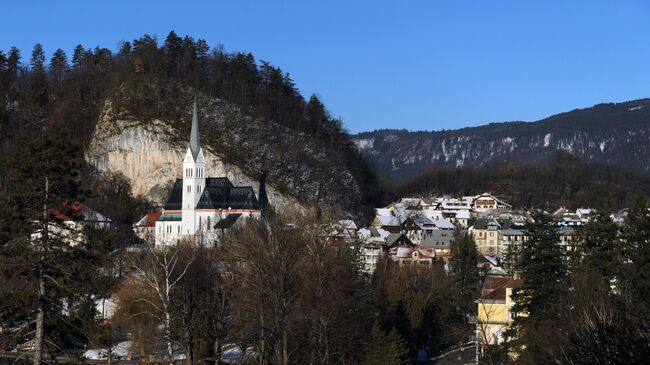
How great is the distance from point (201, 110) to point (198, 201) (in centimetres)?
1425

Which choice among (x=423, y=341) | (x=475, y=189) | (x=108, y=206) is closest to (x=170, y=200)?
(x=108, y=206)

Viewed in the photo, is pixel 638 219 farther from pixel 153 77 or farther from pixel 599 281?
pixel 153 77

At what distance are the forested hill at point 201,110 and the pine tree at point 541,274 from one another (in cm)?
6851

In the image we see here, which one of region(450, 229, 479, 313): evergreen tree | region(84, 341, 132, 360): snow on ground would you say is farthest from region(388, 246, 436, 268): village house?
region(84, 341, 132, 360): snow on ground

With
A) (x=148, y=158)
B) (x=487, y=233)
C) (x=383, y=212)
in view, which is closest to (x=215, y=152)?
(x=148, y=158)

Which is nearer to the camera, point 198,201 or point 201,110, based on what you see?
point 198,201

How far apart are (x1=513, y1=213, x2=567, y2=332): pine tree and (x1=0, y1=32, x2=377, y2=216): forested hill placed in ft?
225

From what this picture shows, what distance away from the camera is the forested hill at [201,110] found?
105 metres

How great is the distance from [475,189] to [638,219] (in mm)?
137732

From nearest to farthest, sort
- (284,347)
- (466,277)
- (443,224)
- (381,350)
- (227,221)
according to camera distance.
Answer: (284,347) → (381,350) → (466,277) → (227,221) → (443,224)

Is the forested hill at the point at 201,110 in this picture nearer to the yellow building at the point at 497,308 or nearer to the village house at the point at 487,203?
the village house at the point at 487,203

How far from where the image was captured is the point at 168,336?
93.0ft

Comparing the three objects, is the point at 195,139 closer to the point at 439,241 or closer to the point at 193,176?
the point at 193,176

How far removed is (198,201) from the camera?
97750 mm
